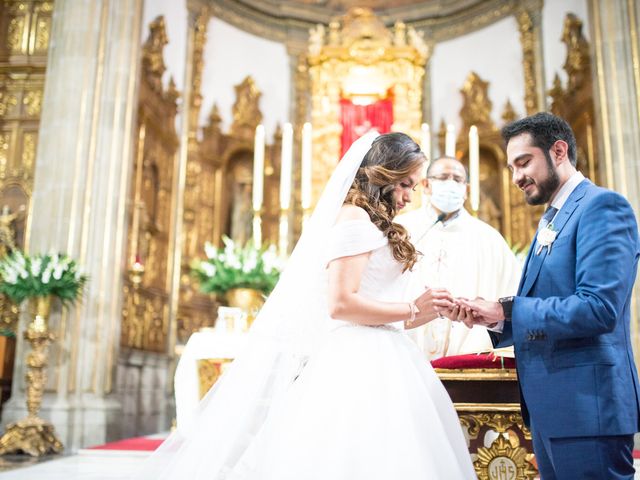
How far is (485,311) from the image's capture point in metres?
2.03

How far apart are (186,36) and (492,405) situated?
785 cm

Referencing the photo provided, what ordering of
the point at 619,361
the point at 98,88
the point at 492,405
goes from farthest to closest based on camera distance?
the point at 98,88 → the point at 492,405 → the point at 619,361

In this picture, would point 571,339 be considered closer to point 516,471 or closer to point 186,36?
point 516,471

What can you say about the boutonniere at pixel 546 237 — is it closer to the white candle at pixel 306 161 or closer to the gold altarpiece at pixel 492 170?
the white candle at pixel 306 161

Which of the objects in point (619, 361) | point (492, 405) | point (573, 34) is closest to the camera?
point (619, 361)

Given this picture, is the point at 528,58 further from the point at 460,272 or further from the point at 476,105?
the point at 460,272

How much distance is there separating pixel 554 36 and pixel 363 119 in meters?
2.95

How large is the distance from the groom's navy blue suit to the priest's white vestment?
1505mm

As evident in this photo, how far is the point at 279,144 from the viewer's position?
33.9ft

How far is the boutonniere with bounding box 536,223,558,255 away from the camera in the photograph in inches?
80.3

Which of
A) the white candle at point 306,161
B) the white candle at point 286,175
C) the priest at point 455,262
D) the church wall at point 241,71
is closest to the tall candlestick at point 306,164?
the white candle at point 306,161

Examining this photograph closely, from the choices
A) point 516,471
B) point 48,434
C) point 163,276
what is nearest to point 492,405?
point 516,471

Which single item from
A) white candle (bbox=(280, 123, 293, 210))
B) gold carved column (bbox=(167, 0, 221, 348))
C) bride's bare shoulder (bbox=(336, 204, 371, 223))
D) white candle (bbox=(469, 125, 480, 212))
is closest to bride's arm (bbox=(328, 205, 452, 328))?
bride's bare shoulder (bbox=(336, 204, 371, 223))

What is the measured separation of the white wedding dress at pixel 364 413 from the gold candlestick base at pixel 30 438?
12.4 feet
